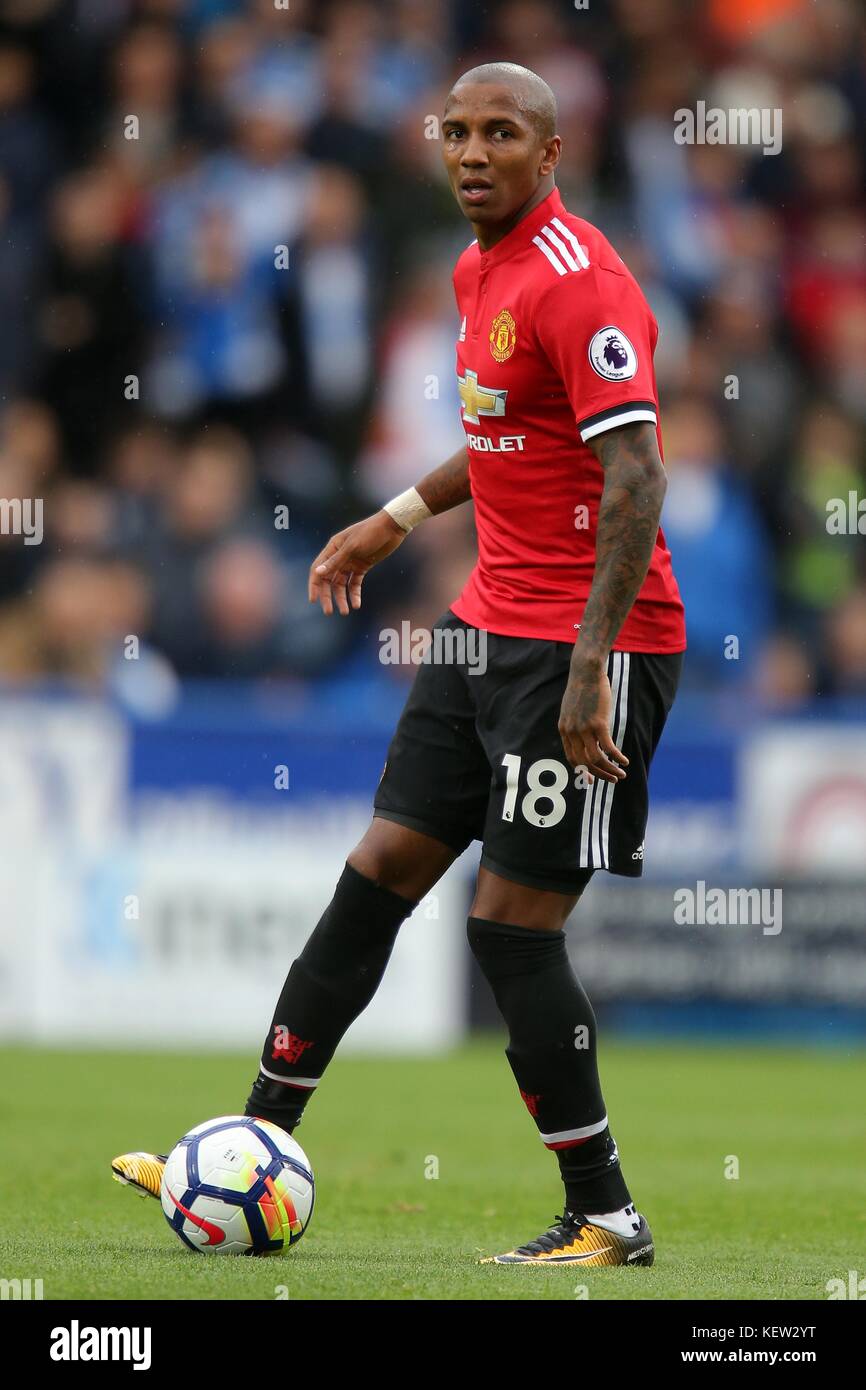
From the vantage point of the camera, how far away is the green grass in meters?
4.18

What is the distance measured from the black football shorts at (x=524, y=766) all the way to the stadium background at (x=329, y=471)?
14.2 feet

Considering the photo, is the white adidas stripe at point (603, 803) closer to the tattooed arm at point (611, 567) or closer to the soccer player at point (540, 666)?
the soccer player at point (540, 666)

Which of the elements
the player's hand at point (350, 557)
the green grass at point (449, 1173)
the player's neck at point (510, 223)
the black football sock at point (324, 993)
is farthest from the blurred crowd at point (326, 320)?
the player's neck at point (510, 223)

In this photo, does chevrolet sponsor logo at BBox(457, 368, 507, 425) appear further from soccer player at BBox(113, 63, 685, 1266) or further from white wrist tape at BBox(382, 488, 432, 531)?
white wrist tape at BBox(382, 488, 432, 531)

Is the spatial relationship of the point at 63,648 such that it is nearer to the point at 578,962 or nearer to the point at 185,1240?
the point at 578,962

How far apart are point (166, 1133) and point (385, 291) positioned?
5.60m

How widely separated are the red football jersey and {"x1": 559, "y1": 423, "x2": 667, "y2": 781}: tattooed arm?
7cm

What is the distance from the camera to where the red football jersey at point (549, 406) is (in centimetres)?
425

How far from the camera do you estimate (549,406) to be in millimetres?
4438

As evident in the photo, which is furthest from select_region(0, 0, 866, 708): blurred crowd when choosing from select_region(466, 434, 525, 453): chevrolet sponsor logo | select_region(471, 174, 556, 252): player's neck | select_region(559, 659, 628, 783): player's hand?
select_region(559, 659, 628, 783): player's hand

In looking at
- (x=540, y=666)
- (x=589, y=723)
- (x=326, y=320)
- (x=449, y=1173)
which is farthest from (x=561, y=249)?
(x=326, y=320)

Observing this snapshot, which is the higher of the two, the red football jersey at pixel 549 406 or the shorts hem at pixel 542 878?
the red football jersey at pixel 549 406

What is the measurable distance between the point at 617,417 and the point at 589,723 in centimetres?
60

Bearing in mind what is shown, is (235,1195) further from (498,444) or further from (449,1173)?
(449,1173)
